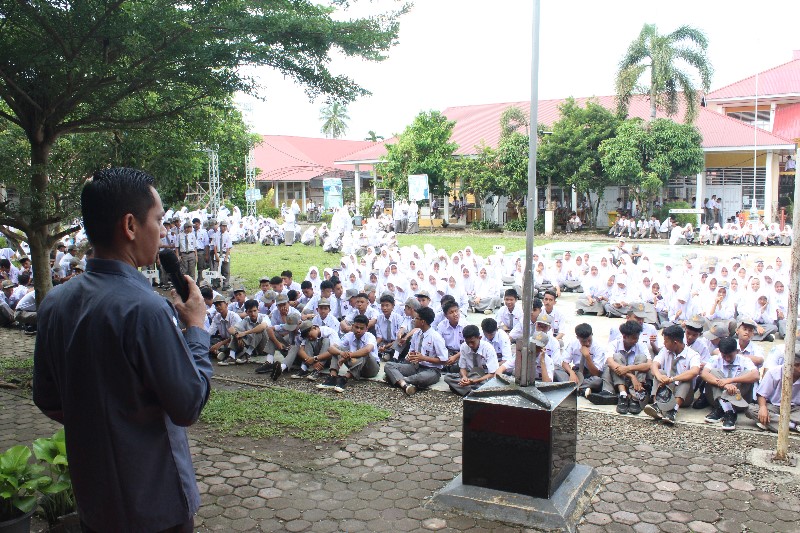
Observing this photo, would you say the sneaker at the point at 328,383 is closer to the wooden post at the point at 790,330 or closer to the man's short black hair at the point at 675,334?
the man's short black hair at the point at 675,334

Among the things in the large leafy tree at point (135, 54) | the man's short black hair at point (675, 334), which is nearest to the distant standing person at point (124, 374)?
the large leafy tree at point (135, 54)

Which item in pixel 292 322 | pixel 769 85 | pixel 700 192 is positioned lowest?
pixel 292 322

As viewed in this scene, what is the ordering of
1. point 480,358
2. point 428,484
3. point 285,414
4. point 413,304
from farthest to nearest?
point 413,304 < point 480,358 < point 285,414 < point 428,484

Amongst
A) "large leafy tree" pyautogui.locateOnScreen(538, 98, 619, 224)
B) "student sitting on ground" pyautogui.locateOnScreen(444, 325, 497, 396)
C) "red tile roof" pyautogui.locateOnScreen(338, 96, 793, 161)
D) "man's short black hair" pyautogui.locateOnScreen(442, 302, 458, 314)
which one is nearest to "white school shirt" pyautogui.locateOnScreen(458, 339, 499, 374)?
"student sitting on ground" pyautogui.locateOnScreen(444, 325, 497, 396)

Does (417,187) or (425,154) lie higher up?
(425,154)

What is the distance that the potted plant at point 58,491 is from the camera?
4.12 m

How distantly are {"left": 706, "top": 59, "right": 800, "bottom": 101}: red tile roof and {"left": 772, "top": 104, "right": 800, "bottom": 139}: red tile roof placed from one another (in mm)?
812

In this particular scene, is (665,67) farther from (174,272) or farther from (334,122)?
(334,122)

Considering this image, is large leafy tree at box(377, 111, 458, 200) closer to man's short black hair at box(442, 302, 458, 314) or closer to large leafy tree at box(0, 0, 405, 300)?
man's short black hair at box(442, 302, 458, 314)

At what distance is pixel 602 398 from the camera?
7.54 m

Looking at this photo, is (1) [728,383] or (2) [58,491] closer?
(2) [58,491]

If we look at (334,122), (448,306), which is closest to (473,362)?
(448,306)

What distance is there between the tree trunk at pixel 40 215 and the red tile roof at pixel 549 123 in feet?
75.1

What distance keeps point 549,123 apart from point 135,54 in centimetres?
2559
